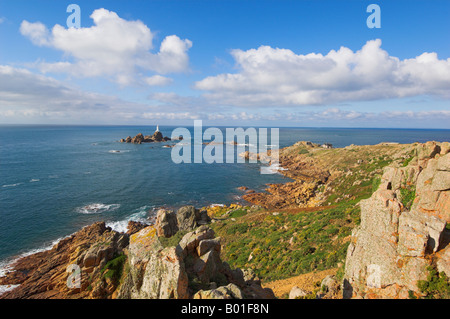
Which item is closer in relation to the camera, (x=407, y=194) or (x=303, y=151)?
(x=407, y=194)

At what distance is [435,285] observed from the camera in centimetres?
957

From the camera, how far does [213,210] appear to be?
148ft

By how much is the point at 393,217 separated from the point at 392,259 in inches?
82.4

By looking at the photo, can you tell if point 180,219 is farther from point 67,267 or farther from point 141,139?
point 141,139

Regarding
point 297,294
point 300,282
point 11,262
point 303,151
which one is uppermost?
point 303,151

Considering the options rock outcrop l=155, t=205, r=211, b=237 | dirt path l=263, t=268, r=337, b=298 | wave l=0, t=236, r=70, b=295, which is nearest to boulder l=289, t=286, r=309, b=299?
dirt path l=263, t=268, r=337, b=298

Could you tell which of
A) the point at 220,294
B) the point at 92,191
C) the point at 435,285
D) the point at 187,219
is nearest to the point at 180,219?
the point at 187,219

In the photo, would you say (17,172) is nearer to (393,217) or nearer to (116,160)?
(116,160)

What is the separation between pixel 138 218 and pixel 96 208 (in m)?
10.0

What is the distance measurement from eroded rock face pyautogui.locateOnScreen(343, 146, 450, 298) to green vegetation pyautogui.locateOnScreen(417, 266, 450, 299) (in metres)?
0.21

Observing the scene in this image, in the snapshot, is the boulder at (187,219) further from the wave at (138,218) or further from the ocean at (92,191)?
the ocean at (92,191)

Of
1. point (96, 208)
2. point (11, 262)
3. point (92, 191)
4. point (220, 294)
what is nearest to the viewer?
point (220, 294)
